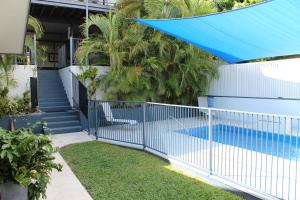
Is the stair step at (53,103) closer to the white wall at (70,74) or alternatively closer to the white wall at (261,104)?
the white wall at (70,74)

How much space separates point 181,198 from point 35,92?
7914 mm

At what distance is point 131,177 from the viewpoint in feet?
18.0

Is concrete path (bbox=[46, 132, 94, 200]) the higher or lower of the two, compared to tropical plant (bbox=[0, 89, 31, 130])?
lower

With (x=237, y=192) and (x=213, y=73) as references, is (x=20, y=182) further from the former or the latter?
(x=213, y=73)

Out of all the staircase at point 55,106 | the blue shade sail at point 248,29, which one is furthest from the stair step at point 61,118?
the blue shade sail at point 248,29

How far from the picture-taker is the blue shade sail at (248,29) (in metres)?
5.91

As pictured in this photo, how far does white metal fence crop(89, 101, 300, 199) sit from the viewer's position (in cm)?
450

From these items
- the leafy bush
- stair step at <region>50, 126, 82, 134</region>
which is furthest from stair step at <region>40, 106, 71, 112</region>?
the leafy bush

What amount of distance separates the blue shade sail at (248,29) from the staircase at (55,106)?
4.79 metres

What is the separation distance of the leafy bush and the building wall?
9.41m

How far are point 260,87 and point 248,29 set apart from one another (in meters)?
4.75

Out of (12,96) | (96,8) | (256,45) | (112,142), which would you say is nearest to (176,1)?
(256,45)

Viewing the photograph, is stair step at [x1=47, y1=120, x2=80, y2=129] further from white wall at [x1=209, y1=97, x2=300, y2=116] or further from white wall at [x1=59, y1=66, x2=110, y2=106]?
white wall at [x1=209, y1=97, x2=300, y2=116]

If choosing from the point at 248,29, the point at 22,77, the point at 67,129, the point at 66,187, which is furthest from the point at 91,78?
the point at 66,187
